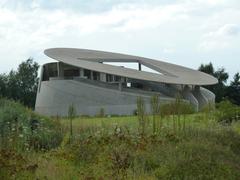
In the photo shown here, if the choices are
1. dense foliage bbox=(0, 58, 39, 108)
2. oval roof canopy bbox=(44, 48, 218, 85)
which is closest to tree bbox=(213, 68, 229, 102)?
oval roof canopy bbox=(44, 48, 218, 85)

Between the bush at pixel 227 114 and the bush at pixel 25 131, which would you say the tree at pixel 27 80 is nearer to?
the bush at pixel 227 114

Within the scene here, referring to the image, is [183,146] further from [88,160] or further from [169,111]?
[169,111]

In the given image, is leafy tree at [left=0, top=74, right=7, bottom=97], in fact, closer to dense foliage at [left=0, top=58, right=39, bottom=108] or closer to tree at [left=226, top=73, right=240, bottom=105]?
dense foliage at [left=0, top=58, right=39, bottom=108]

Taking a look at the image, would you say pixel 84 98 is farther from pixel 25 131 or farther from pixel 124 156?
pixel 124 156

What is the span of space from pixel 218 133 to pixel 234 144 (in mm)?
956

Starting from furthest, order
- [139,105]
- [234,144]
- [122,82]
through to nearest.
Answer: [122,82], [139,105], [234,144]

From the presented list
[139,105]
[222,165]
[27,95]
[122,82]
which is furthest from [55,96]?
[222,165]

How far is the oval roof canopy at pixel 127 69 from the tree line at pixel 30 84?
600 centimetres

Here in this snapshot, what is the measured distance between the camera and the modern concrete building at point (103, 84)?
52.8 meters

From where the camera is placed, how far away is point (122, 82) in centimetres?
5559

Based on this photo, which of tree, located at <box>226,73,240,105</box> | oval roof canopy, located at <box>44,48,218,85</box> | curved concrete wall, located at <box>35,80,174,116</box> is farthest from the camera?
tree, located at <box>226,73,240,105</box>

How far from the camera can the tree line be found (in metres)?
66.2

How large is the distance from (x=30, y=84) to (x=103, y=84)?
737 inches

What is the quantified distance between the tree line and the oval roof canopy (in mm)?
6001
